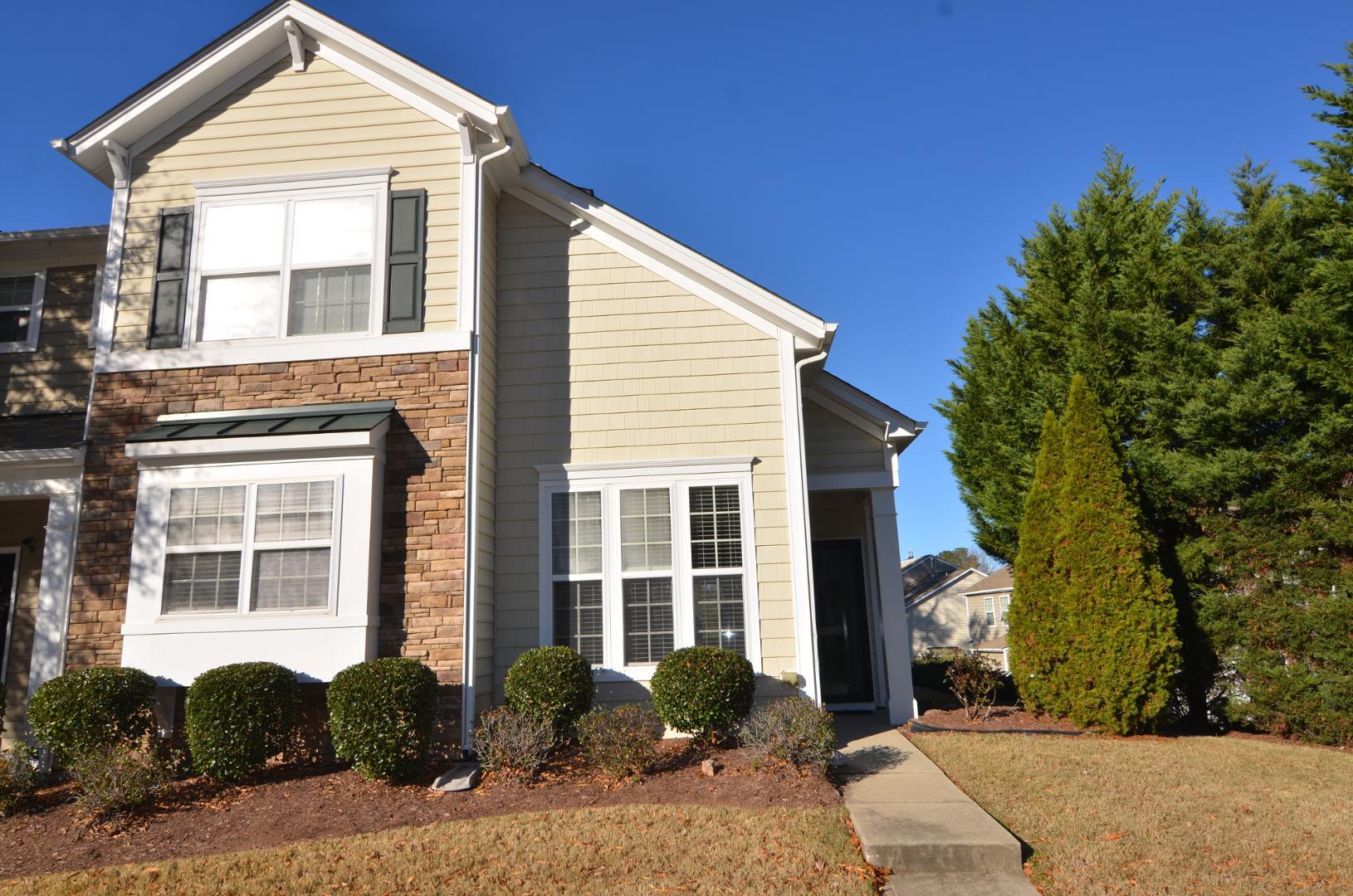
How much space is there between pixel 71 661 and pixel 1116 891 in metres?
8.88

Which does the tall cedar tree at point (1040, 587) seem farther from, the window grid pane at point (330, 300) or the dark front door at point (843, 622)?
the window grid pane at point (330, 300)

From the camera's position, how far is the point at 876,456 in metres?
10.6

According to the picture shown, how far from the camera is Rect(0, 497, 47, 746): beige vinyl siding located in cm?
923

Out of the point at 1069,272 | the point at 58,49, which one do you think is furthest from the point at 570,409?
the point at 58,49

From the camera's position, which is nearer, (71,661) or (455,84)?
(71,661)

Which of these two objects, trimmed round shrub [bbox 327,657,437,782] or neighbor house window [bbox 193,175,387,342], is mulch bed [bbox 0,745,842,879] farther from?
neighbor house window [bbox 193,175,387,342]

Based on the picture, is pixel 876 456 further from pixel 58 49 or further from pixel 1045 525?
pixel 58 49

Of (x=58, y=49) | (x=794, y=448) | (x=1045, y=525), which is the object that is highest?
(x=58, y=49)

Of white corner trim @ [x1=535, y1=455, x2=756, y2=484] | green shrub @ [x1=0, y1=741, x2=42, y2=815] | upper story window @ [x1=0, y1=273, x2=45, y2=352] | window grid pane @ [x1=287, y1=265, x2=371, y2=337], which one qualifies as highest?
upper story window @ [x1=0, y1=273, x2=45, y2=352]

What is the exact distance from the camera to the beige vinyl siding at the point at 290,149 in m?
9.02

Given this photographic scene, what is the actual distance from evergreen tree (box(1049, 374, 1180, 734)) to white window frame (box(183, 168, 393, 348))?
774 centimetres

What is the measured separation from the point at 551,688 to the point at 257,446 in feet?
11.7

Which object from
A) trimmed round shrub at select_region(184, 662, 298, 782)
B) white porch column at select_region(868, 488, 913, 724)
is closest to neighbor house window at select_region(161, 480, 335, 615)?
trimmed round shrub at select_region(184, 662, 298, 782)

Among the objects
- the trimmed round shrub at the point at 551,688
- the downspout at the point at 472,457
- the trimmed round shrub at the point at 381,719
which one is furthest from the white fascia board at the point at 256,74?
the trimmed round shrub at the point at 381,719
